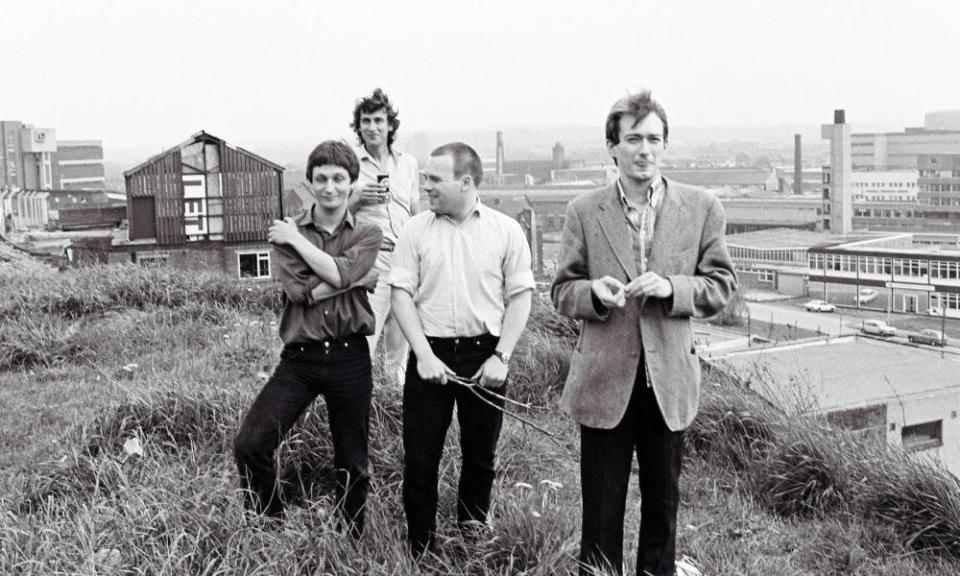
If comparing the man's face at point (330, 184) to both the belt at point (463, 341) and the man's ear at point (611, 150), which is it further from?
the man's ear at point (611, 150)

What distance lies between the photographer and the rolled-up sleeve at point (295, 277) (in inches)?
135

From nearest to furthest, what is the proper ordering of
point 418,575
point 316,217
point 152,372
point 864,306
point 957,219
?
point 418,575 → point 316,217 → point 152,372 → point 864,306 → point 957,219

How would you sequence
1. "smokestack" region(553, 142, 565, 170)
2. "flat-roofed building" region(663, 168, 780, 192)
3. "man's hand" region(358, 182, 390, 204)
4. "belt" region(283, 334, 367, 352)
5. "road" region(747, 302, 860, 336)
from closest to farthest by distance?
"belt" region(283, 334, 367, 352)
"man's hand" region(358, 182, 390, 204)
"road" region(747, 302, 860, 336)
"flat-roofed building" region(663, 168, 780, 192)
"smokestack" region(553, 142, 565, 170)

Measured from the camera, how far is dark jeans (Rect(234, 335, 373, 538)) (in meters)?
3.30

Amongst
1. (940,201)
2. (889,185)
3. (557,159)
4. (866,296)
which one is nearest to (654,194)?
(866,296)

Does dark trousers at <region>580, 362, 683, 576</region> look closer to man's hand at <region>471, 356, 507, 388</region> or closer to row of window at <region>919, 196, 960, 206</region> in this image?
man's hand at <region>471, 356, 507, 388</region>

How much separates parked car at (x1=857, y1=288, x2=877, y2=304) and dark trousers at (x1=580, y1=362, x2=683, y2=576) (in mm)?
49366

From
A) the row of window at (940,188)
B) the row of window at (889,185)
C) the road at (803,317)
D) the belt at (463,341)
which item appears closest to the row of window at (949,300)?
the road at (803,317)

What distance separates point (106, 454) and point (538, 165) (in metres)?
141

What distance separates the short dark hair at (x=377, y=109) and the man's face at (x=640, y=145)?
2163 mm

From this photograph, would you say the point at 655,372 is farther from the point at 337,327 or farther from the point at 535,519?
the point at 337,327

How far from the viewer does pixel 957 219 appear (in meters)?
89.2

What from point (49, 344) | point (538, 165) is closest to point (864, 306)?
point (49, 344)

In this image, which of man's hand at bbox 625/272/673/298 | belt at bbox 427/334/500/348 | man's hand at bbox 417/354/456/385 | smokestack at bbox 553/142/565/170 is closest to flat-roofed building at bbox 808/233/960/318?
belt at bbox 427/334/500/348
